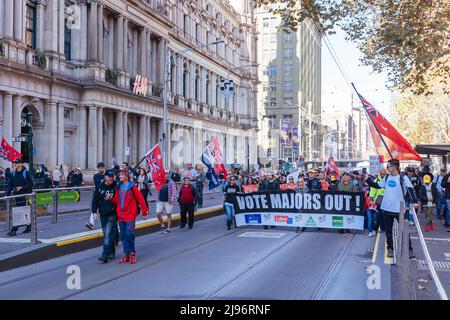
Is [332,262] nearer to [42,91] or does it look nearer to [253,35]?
[42,91]

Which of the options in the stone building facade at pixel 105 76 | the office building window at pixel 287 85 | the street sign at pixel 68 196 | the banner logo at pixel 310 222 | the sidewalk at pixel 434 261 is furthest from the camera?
the office building window at pixel 287 85

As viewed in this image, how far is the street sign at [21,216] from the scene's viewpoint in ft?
39.4

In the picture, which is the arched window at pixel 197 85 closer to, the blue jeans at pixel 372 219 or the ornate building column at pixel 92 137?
the ornate building column at pixel 92 137

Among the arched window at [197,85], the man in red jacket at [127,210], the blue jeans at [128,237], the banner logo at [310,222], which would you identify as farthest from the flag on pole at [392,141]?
the arched window at [197,85]

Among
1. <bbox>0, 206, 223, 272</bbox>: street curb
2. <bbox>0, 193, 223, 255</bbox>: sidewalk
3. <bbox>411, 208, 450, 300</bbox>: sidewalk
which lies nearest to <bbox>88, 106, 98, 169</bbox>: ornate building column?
<bbox>0, 193, 223, 255</bbox>: sidewalk

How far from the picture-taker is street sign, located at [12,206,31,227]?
12.0 m

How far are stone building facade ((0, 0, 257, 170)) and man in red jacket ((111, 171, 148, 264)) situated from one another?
1774 centimetres

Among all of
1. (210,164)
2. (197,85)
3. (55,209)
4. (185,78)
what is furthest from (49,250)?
(197,85)

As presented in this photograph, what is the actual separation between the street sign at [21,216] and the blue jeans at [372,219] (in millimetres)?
9065

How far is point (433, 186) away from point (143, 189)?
951 centimetres

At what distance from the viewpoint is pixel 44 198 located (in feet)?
48.6

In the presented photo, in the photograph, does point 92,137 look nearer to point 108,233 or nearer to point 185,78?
point 185,78

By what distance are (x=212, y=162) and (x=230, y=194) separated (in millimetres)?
5320

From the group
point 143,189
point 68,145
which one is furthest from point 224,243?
point 68,145
